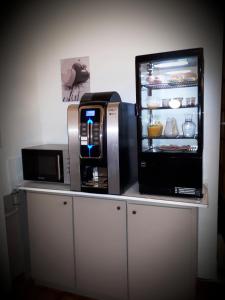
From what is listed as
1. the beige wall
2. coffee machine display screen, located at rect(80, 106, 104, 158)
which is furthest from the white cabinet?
the beige wall

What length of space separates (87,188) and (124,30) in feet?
4.84

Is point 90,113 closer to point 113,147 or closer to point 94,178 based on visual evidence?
point 113,147

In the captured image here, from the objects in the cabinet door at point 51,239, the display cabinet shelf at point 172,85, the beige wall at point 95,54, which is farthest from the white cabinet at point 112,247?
the display cabinet shelf at point 172,85

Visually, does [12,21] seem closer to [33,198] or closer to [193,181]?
[33,198]

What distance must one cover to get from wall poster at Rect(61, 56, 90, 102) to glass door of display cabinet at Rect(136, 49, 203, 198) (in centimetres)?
71

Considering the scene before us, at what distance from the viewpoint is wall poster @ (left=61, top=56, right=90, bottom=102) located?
2402 mm

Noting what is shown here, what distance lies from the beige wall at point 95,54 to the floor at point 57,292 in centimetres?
10

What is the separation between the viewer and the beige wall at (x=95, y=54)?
2004mm

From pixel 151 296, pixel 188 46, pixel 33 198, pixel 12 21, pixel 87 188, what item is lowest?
pixel 151 296

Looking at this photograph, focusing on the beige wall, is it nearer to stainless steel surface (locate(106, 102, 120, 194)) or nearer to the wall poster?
the wall poster

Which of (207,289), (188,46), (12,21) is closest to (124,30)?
(188,46)

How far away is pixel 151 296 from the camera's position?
1.82 metres

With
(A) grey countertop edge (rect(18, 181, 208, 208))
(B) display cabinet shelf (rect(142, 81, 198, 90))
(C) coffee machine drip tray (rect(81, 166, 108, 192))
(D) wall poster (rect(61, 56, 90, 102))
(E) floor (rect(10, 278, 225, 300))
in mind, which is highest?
(D) wall poster (rect(61, 56, 90, 102))

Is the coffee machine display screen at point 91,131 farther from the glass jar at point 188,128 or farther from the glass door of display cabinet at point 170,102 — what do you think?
the glass jar at point 188,128
